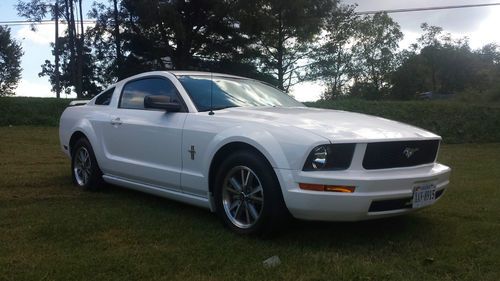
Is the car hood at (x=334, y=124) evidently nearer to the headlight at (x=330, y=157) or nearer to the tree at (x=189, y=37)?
the headlight at (x=330, y=157)

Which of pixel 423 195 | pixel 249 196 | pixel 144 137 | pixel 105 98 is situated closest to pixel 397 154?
pixel 423 195

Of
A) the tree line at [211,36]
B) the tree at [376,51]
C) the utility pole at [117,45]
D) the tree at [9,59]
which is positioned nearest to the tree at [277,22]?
the tree line at [211,36]

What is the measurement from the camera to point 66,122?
22.3ft

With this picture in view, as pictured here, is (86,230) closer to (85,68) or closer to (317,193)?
(317,193)

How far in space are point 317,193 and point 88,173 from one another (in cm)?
345

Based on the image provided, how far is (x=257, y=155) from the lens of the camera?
418 cm

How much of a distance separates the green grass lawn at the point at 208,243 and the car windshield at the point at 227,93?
3.64 feet

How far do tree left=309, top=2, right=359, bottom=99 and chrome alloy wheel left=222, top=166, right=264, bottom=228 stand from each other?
27230 millimetres

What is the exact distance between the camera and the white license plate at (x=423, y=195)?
4.11m

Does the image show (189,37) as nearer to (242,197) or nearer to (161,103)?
(161,103)

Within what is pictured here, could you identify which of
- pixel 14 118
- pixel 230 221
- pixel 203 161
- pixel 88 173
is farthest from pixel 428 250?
pixel 14 118

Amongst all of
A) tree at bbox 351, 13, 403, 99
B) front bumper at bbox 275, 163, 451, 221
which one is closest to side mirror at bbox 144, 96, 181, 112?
front bumper at bbox 275, 163, 451, 221

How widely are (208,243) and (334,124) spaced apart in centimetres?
138

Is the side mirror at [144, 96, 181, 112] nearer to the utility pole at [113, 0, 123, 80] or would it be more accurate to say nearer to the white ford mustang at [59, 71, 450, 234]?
the white ford mustang at [59, 71, 450, 234]
